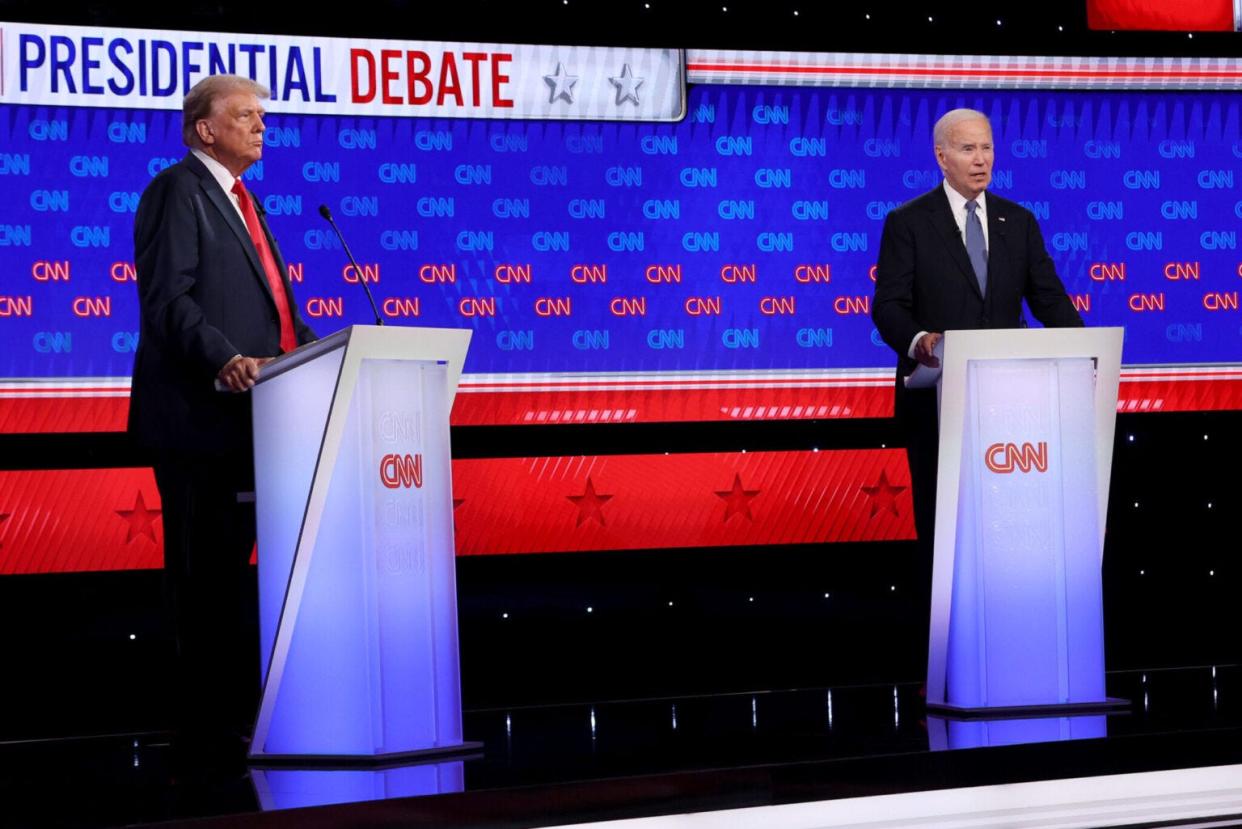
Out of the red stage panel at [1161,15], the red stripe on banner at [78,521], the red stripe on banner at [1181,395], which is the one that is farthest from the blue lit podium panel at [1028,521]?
the red stripe on banner at [78,521]

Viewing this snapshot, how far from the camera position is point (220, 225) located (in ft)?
11.4

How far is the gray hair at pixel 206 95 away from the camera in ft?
11.6

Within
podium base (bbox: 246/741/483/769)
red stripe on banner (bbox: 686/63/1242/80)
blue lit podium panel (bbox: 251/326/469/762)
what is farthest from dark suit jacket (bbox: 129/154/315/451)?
red stripe on banner (bbox: 686/63/1242/80)

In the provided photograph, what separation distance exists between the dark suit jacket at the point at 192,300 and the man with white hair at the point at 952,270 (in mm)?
1459

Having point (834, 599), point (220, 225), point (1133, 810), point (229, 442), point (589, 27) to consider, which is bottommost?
point (1133, 810)

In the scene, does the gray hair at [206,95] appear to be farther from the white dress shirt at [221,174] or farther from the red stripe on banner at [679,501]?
the red stripe on banner at [679,501]

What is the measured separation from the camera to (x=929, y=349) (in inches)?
141

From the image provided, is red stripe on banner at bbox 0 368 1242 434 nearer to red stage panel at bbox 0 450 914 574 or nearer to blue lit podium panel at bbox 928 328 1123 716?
red stage panel at bbox 0 450 914 574

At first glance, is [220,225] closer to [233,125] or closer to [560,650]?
[233,125]

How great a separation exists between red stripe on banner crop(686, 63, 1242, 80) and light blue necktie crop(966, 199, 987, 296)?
1.04 metres

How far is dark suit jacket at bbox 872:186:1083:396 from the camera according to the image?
402 cm

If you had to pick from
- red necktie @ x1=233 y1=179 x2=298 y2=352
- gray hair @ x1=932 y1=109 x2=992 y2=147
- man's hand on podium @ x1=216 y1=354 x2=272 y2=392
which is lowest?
man's hand on podium @ x1=216 y1=354 x2=272 y2=392

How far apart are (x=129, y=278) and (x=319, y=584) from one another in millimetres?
1730

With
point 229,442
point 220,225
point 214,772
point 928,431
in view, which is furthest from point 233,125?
point 928,431
